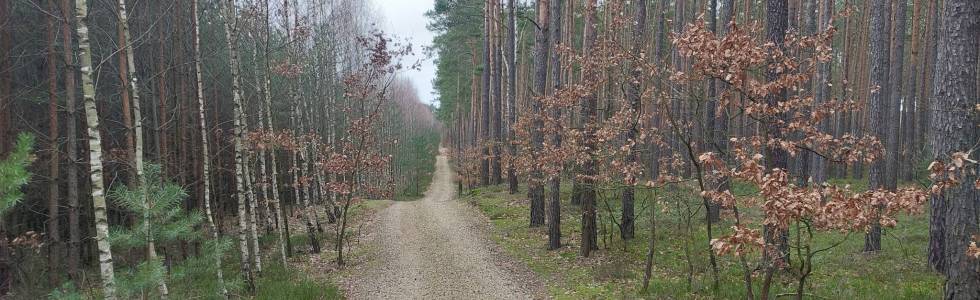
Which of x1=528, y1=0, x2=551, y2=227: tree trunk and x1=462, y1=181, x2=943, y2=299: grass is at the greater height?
x1=528, y1=0, x2=551, y2=227: tree trunk

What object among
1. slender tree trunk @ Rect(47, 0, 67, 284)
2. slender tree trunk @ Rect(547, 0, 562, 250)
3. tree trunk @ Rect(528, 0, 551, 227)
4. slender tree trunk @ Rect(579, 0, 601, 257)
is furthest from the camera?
tree trunk @ Rect(528, 0, 551, 227)

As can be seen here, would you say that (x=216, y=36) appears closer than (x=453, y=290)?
No

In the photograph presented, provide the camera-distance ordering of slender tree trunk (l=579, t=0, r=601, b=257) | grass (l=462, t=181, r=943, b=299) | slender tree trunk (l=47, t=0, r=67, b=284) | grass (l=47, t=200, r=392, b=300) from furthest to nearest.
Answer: slender tree trunk (l=579, t=0, r=601, b=257)
slender tree trunk (l=47, t=0, r=67, b=284)
grass (l=47, t=200, r=392, b=300)
grass (l=462, t=181, r=943, b=299)

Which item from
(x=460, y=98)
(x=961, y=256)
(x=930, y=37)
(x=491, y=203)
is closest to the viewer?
(x=961, y=256)

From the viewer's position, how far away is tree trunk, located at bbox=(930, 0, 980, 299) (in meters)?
5.03

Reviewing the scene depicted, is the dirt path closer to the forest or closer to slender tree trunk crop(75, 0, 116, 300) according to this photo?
the forest

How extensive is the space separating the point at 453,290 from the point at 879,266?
6826 mm

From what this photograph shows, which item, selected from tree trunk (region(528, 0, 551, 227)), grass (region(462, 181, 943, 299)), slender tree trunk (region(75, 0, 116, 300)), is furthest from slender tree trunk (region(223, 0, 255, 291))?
tree trunk (region(528, 0, 551, 227))

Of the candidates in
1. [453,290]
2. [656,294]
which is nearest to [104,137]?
[453,290]

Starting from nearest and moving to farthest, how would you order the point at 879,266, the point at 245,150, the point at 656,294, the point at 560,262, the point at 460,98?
the point at 656,294 < the point at 879,266 < the point at 245,150 < the point at 560,262 < the point at 460,98

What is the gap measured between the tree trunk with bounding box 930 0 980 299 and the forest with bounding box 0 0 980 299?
0.8 inches

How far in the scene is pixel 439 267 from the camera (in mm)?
10195

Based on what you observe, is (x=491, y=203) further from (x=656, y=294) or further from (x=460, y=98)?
(x=460, y=98)

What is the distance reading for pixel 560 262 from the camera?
10078 millimetres
